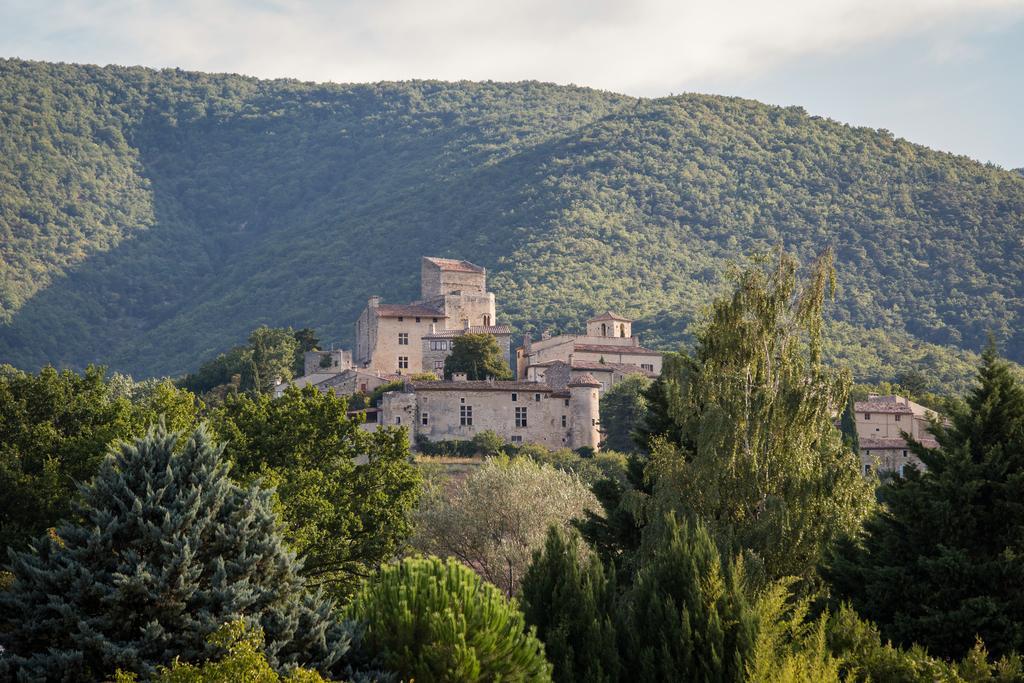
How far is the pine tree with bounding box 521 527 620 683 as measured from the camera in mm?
28516

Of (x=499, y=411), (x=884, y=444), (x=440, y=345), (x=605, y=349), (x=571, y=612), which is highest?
(x=440, y=345)

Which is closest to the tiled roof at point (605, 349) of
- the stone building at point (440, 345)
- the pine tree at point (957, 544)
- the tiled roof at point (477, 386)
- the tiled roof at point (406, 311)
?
the stone building at point (440, 345)

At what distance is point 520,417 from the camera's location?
9088 cm

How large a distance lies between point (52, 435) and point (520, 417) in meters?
51.2

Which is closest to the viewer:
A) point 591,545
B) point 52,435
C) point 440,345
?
point 591,545

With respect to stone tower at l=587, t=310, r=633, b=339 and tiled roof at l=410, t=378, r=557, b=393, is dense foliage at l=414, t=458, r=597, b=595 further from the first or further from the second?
stone tower at l=587, t=310, r=633, b=339

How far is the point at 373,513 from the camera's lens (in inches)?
1737

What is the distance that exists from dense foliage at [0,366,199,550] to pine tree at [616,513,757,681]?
13.6 metres

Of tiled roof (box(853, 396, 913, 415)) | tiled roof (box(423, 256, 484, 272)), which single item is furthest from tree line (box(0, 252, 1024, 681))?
tiled roof (box(423, 256, 484, 272))

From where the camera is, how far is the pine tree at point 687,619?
2770 centimetres

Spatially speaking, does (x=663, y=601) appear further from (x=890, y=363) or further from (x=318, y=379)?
(x=890, y=363)

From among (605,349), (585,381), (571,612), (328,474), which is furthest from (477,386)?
(571,612)

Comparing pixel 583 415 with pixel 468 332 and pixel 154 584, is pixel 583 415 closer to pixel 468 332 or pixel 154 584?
pixel 468 332

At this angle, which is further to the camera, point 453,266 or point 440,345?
point 453,266
